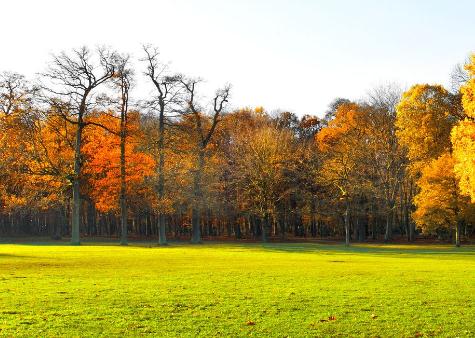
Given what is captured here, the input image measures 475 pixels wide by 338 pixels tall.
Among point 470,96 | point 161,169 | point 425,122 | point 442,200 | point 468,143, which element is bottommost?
point 442,200

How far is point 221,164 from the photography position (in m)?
67.9

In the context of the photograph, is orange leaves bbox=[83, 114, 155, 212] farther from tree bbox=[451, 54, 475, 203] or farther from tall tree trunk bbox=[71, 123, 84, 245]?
tree bbox=[451, 54, 475, 203]

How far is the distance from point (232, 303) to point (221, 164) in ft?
175

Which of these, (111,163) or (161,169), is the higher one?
(111,163)

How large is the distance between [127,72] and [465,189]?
103ft

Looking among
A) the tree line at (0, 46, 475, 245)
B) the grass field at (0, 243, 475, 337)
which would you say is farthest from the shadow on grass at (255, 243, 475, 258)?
the grass field at (0, 243, 475, 337)

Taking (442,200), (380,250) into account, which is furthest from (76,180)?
(442,200)

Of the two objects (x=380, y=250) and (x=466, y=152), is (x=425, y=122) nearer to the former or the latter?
(x=380, y=250)

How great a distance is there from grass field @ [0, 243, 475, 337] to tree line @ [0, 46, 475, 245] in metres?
22.0

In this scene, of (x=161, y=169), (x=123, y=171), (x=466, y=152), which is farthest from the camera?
(x=161, y=169)

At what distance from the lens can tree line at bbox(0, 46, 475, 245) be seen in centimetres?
5247

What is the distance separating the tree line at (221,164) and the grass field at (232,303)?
21990 mm

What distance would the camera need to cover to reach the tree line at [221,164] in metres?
52.5

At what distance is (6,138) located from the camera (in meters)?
45.6
